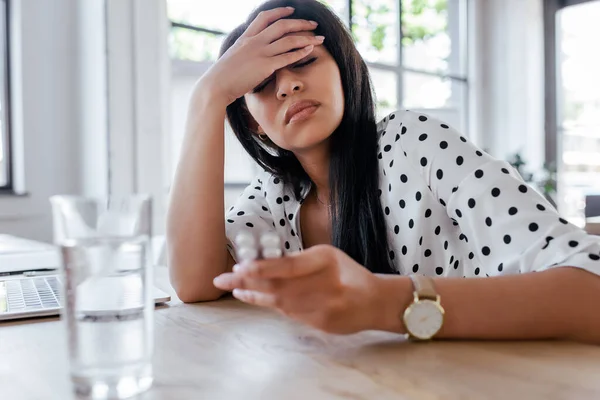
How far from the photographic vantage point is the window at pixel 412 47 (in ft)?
12.1

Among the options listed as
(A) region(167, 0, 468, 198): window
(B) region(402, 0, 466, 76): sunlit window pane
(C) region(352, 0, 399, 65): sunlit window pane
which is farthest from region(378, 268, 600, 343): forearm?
(B) region(402, 0, 466, 76): sunlit window pane

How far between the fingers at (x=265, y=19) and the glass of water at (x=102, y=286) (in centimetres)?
Result: 75

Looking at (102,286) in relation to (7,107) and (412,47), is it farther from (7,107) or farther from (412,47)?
(412,47)

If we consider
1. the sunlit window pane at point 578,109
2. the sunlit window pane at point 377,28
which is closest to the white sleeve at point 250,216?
the sunlit window pane at point 377,28

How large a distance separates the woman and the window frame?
1.53 m

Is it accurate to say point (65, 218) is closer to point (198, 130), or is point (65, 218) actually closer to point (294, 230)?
point (198, 130)

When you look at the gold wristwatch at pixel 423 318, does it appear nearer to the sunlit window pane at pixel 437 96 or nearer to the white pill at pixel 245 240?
the white pill at pixel 245 240

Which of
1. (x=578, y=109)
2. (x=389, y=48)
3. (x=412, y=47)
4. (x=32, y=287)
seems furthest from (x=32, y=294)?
(x=578, y=109)

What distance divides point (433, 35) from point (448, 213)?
3.46m

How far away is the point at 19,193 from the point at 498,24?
3395mm

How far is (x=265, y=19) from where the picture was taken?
1152 millimetres

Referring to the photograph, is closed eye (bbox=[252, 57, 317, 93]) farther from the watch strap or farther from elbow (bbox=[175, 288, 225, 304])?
the watch strap

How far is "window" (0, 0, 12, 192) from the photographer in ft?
8.24

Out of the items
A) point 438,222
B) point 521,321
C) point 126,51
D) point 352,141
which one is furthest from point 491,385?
point 126,51
